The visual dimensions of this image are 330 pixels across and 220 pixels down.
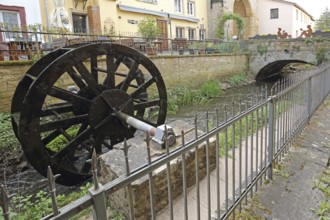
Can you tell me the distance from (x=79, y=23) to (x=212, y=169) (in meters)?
12.8

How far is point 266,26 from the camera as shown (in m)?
27.3

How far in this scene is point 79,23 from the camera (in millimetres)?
13492

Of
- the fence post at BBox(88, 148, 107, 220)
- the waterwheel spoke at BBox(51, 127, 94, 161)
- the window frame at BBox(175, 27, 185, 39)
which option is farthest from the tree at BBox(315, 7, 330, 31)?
the fence post at BBox(88, 148, 107, 220)

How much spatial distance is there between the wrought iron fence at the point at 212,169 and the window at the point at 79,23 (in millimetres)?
12147

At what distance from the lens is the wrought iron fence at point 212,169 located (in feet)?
3.88

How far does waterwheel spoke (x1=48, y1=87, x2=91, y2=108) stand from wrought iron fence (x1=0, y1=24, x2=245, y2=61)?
317 centimetres

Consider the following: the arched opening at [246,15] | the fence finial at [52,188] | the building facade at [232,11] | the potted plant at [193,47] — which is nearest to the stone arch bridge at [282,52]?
the building facade at [232,11]

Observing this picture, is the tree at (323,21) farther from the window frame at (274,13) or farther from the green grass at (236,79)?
the green grass at (236,79)

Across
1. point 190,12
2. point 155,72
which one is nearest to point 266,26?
point 190,12

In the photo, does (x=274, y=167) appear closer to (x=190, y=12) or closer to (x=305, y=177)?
(x=305, y=177)

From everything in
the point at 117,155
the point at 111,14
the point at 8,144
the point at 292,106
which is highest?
the point at 111,14

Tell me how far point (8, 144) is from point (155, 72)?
3.84 m

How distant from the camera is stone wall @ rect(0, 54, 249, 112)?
687cm

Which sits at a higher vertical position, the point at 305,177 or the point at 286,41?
the point at 286,41
